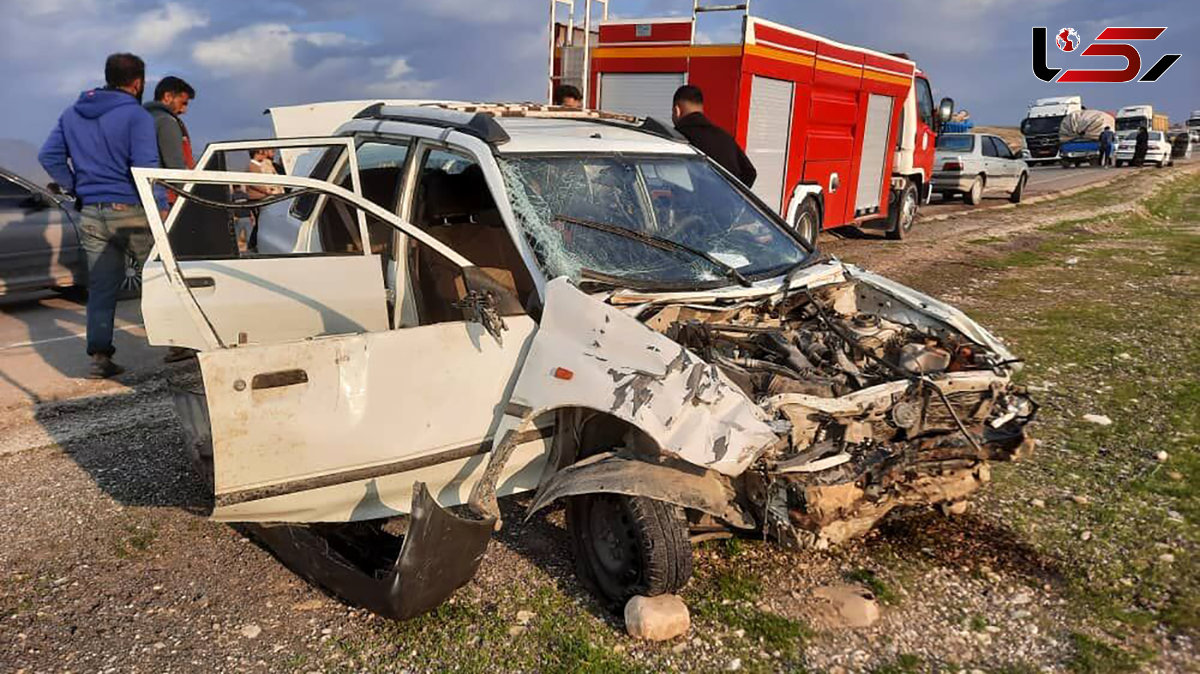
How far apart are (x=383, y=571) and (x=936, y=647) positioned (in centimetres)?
203

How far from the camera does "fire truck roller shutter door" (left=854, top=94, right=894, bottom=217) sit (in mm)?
11641

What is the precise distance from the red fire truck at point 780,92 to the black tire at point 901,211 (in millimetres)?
590

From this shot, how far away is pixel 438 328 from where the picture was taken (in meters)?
3.05

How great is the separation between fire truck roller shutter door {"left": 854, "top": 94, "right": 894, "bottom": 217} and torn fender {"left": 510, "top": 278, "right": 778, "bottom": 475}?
31.8 ft

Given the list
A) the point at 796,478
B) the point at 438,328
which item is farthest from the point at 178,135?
the point at 796,478

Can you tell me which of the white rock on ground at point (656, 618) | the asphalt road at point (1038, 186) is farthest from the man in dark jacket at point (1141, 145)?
the white rock on ground at point (656, 618)

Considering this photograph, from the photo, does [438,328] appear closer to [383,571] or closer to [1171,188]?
[383,571]

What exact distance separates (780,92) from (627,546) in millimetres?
7477

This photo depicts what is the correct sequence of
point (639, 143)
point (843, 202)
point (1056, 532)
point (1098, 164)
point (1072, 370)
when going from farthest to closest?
point (1098, 164) → point (843, 202) → point (1072, 370) → point (639, 143) → point (1056, 532)

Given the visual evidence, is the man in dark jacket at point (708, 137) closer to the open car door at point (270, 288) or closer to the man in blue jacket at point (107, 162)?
the open car door at point (270, 288)

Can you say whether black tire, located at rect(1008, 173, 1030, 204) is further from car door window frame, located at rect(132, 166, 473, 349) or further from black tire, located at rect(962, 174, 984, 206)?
car door window frame, located at rect(132, 166, 473, 349)

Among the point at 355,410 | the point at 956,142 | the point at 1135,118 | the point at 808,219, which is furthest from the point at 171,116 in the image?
the point at 1135,118

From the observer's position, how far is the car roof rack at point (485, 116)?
3850mm

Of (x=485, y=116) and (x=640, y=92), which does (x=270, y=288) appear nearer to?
(x=485, y=116)
